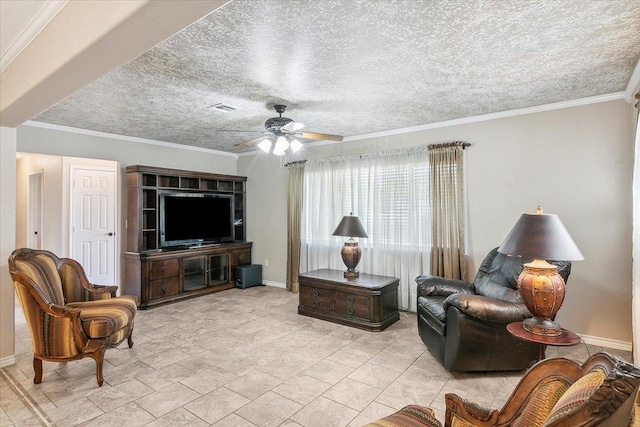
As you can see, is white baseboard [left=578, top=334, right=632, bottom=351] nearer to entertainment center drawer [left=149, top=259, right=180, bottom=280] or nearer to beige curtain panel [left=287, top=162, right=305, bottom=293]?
beige curtain panel [left=287, top=162, right=305, bottom=293]

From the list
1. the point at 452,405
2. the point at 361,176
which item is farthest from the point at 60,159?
the point at 452,405

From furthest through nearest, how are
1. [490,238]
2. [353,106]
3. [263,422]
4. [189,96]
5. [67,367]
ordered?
[490,238] → [353,106] → [189,96] → [67,367] → [263,422]

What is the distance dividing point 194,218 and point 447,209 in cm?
396

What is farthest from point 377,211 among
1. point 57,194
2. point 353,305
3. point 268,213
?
point 57,194

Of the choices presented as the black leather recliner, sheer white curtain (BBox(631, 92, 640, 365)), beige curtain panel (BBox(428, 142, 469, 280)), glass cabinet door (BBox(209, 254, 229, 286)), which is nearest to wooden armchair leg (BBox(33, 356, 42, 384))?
glass cabinet door (BBox(209, 254, 229, 286))

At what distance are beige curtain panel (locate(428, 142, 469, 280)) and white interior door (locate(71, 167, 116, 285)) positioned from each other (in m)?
4.66

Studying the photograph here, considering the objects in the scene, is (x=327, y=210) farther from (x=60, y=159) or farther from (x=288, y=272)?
(x=60, y=159)

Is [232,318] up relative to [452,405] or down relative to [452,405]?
down

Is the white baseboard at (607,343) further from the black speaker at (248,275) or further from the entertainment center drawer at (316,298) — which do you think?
the black speaker at (248,275)

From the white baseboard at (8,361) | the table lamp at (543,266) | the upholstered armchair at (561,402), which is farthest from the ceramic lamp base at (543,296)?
the white baseboard at (8,361)

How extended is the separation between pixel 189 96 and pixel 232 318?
2.70m

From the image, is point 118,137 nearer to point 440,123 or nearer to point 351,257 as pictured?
point 351,257

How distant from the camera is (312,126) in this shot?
457cm

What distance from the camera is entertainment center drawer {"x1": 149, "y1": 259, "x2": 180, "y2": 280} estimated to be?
489 cm
